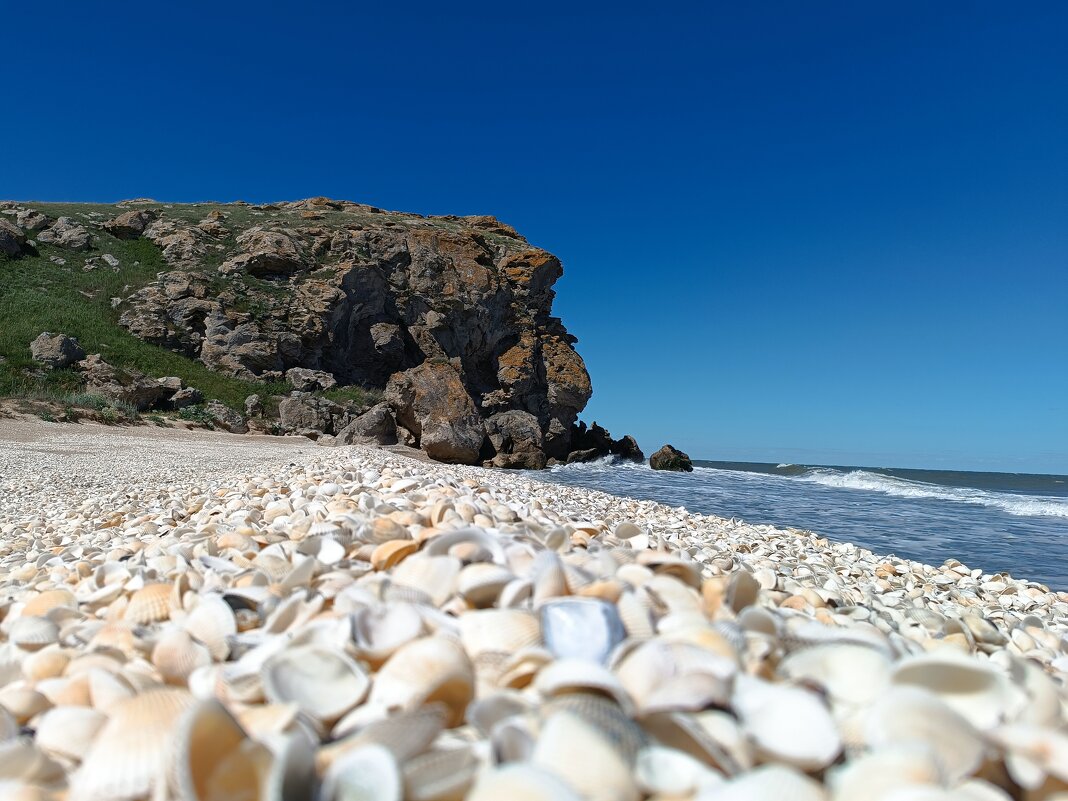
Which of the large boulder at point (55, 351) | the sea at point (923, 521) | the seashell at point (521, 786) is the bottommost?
the sea at point (923, 521)

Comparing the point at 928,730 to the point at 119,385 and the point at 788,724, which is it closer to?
the point at 788,724

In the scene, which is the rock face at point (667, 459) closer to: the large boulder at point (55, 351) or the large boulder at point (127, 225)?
the large boulder at point (55, 351)

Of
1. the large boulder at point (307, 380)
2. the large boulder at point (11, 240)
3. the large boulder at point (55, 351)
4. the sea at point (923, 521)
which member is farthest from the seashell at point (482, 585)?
the large boulder at point (11, 240)

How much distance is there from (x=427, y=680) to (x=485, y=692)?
133mm

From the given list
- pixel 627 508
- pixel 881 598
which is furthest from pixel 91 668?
pixel 627 508

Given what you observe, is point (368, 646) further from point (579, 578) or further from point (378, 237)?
point (378, 237)

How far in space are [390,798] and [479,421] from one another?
23.8 m

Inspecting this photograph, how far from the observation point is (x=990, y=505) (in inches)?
671

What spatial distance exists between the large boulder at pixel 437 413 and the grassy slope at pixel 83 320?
3273mm

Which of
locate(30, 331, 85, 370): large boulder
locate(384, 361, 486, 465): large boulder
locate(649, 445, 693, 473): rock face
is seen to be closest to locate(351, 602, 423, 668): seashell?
locate(384, 361, 486, 465): large boulder

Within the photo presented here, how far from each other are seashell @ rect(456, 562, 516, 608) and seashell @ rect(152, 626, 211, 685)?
2.24 ft

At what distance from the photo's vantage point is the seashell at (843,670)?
141 centimetres

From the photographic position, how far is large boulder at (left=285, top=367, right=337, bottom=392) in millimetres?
25734

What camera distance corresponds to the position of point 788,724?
4.05 feet
